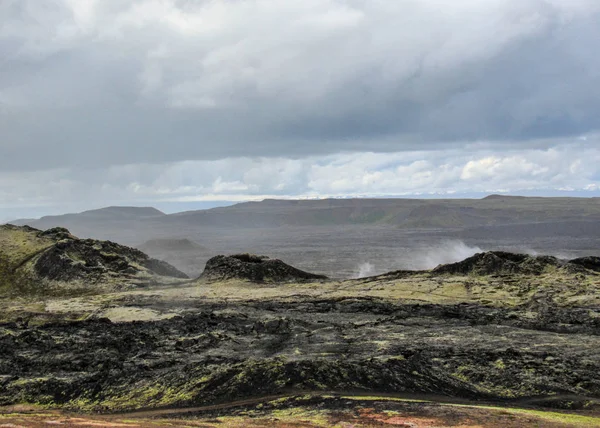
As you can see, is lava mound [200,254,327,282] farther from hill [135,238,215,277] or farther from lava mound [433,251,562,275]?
hill [135,238,215,277]

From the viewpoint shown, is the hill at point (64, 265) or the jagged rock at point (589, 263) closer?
the jagged rock at point (589, 263)

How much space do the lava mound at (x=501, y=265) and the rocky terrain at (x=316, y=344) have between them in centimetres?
17

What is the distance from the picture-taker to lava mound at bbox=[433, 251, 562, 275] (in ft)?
193

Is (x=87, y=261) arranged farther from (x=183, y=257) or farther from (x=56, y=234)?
(x=183, y=257)

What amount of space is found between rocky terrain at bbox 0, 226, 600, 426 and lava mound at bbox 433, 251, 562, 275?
0.17m

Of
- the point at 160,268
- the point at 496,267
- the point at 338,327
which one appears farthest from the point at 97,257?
the point at 496,267

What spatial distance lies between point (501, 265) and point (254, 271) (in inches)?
1219

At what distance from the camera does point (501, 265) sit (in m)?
60.5

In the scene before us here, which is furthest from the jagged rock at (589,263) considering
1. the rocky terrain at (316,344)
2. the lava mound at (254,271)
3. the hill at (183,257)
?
the hill at (183,257)

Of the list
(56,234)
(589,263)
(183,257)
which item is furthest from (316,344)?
(183,257)

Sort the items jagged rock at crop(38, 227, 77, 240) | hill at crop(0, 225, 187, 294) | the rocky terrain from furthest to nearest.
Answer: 1. jagged rock at crop(38, 227, 77, 240)
2. hill at crop(0, 225, 187, 294)
3. the rocky terrain

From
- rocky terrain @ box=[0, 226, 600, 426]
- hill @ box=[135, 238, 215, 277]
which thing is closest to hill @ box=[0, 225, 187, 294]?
rocky terrain @ box=[0, 226, 600, 426]

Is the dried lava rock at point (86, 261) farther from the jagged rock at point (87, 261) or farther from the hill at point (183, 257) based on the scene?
the hill at point (183, 257)

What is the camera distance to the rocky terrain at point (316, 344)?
2800 cm
